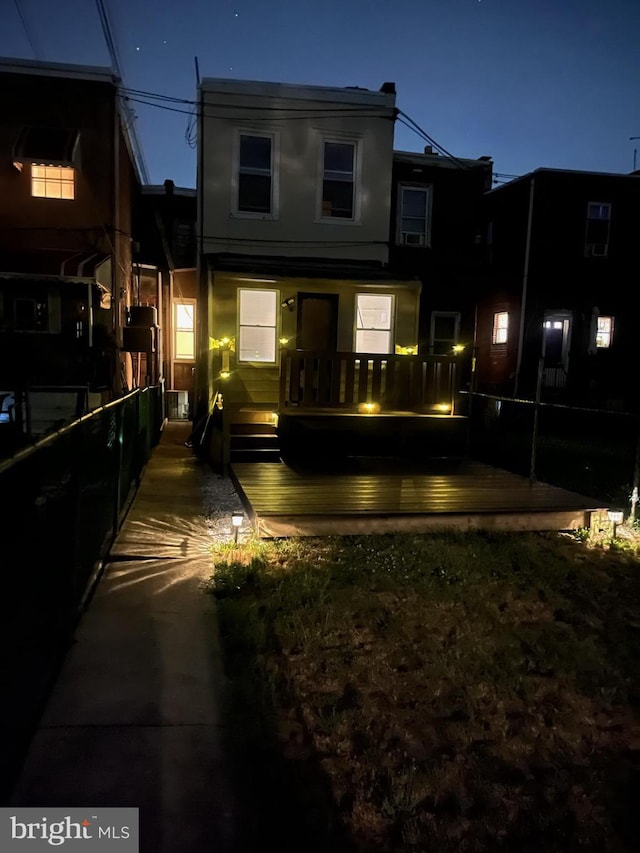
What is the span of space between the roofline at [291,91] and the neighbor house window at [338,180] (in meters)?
0.95

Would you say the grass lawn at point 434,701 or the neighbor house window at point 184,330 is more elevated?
the neighbor house window at point 184,330

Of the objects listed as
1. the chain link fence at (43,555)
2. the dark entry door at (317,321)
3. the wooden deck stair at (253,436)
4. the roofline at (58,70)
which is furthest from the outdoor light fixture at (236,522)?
the roofline at (58,70)

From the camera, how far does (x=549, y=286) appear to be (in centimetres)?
1730

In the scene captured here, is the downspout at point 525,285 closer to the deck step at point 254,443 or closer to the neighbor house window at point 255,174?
the neighbor house window at point 255,174

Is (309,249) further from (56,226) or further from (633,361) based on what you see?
(633,361)

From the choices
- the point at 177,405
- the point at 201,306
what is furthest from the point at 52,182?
the point at 177,405

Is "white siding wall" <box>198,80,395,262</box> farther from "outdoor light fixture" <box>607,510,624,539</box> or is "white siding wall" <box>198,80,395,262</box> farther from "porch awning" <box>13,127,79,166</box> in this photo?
"outdoor light fixture" <box>607,510,624,539</box>

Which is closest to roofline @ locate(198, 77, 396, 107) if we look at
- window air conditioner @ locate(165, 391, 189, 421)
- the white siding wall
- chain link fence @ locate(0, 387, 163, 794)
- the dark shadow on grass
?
the white siding wall

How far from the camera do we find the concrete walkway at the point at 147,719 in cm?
225

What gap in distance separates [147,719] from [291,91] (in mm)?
12608

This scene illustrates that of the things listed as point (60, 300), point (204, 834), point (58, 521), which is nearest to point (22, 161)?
point (60, 300)

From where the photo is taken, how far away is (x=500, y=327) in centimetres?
1861

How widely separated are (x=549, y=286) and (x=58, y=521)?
1729 cm

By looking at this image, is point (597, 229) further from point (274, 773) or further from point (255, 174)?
point (274, 773)
